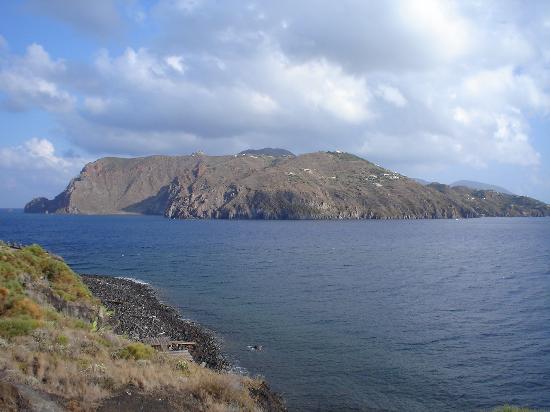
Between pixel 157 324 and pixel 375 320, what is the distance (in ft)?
60.4

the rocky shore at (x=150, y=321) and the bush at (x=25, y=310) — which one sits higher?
the bush at (x=25, y=310)

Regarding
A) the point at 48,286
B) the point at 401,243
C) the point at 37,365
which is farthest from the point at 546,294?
the point at 401,243

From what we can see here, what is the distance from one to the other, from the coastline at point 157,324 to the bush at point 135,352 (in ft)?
16.2

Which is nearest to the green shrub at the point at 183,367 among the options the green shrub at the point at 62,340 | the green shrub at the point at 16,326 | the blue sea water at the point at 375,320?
the green shrub at the point at 62,340

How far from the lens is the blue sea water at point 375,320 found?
89.2 ft

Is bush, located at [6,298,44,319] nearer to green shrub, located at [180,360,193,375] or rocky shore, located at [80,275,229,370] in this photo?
green shrub, located at [180,360,193,375]

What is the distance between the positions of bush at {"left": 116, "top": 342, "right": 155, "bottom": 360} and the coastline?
4923mm

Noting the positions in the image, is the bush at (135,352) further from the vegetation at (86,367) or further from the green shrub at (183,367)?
the green shrub at (183,367)

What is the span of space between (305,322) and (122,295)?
68.0 feet

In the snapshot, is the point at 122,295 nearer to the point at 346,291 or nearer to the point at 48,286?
the point at 48,286

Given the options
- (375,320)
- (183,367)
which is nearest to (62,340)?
(183,367)

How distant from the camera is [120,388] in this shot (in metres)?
15.8

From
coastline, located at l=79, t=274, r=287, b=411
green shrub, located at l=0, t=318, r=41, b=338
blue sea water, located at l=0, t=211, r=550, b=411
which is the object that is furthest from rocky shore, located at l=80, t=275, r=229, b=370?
green shrub, located at l=0, t=318, r=41, b=338

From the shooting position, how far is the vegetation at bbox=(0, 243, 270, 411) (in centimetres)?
1484
